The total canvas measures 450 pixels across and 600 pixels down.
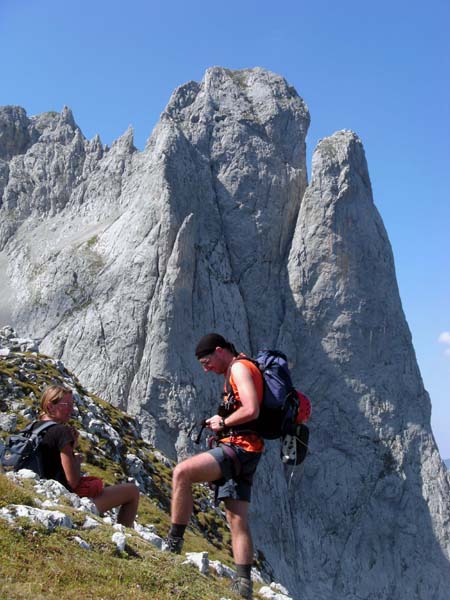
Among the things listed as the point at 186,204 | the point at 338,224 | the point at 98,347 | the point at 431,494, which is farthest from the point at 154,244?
the point at 431,494

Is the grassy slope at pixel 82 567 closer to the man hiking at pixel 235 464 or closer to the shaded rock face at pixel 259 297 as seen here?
the man hiking at pixel 235 464

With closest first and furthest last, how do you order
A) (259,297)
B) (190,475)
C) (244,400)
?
(244,400) → (190,475) → (259,297)

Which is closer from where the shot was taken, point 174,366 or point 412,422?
point 174,366

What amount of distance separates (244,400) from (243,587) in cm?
246

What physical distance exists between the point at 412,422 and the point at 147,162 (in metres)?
36.7

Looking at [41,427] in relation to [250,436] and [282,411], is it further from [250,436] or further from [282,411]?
[282,411]

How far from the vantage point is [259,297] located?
65.8 metres

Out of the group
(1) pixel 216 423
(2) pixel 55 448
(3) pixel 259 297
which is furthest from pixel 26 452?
(3) pixel 259 297

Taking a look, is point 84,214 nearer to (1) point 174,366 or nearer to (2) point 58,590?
(1) point 174,366

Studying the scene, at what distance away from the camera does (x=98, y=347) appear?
55.2m

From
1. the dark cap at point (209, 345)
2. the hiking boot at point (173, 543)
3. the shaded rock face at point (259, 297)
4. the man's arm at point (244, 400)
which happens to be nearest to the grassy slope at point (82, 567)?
the hiking boot at point (173, 543)

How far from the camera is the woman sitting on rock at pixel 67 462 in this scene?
9398 millimetres

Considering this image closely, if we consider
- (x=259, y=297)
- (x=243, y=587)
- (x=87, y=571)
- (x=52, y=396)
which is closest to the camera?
(x=87, y=571)

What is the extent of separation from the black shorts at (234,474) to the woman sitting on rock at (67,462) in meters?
2.14
